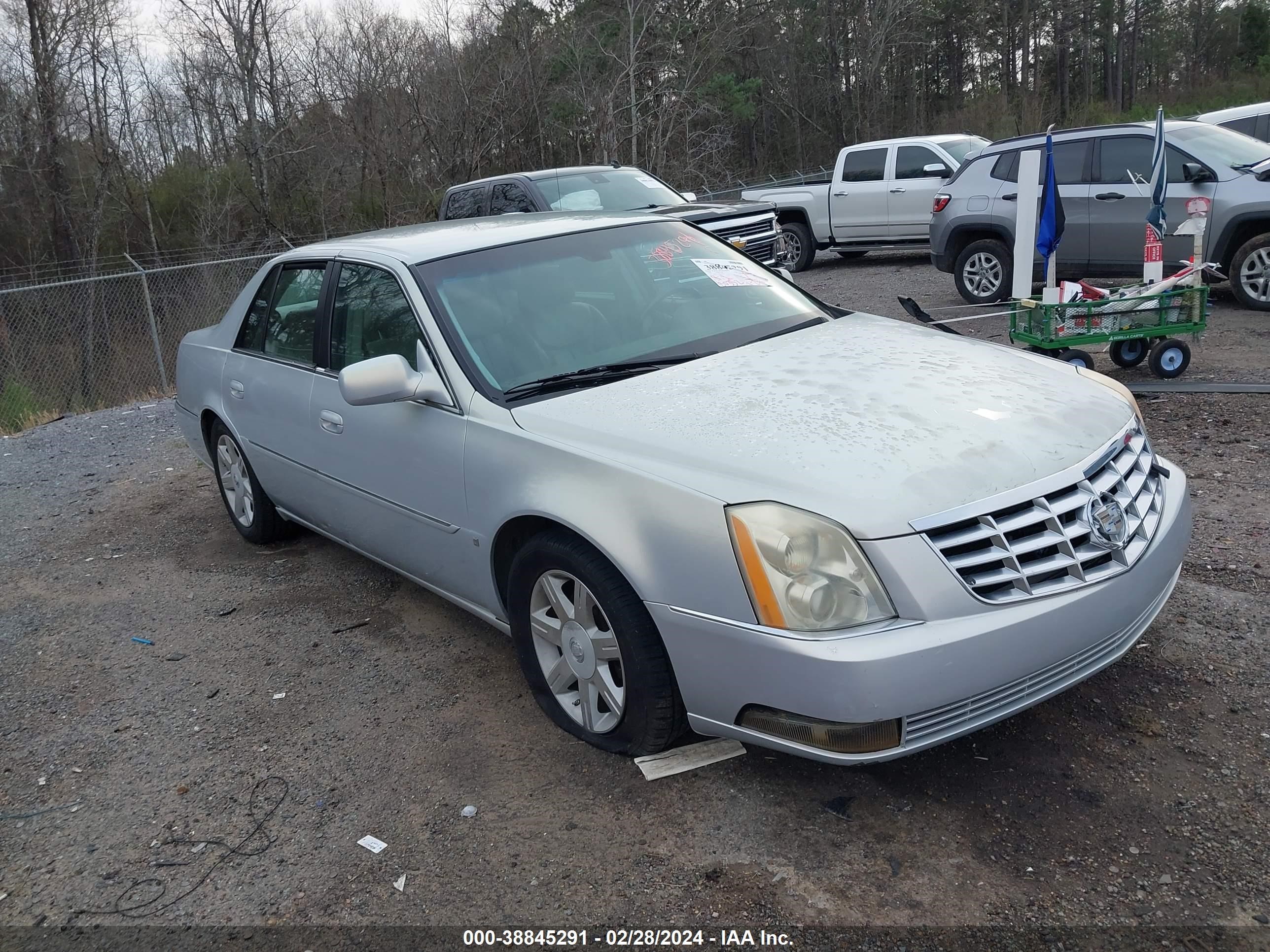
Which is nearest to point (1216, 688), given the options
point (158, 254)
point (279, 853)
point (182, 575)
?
point (279, 853)

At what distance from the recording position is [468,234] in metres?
4.38

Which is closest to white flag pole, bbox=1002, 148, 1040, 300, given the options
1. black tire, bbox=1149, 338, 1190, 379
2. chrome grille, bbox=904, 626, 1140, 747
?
black tire, bbox=1149, 338, 1190, 379

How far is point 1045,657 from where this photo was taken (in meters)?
2.69

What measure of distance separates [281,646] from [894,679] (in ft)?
9.64

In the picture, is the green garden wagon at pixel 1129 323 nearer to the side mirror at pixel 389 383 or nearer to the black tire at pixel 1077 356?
the black tire at pixel 1077 356

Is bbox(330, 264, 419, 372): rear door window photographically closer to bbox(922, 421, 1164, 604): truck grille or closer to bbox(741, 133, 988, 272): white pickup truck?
bbox(922, 421, 1164, 604): truck grille

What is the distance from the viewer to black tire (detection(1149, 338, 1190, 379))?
23.7 feet

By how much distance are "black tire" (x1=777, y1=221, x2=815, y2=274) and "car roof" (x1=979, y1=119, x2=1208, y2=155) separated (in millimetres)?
5149

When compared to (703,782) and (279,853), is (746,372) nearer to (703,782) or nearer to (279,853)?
(703,782)

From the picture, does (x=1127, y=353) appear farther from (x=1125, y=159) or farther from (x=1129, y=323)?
(x=1125, y=159)

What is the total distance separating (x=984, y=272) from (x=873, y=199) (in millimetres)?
4737

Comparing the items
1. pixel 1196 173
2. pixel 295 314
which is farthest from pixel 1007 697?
pixel 1196 173

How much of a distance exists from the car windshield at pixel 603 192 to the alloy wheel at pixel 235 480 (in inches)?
232

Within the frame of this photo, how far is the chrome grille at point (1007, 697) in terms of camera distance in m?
2.62
